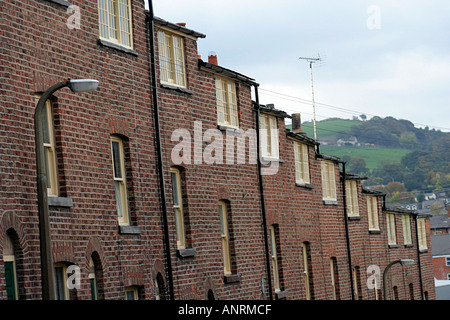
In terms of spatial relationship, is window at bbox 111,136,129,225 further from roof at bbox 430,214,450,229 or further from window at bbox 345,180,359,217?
roof at bbox 430,214,450,229

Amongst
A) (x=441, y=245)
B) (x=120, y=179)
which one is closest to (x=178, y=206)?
(x=120, y=179)

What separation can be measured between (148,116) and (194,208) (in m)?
3.44

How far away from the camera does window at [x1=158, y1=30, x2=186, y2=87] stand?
24547 millimetres

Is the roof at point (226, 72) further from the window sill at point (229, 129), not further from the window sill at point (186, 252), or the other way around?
the window sill at point (186, 252)

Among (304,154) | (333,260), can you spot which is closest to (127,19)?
(304,154)

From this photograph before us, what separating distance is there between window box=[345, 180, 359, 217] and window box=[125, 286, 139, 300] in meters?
19.2

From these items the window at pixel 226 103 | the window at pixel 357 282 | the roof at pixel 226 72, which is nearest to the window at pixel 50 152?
the roof at pixel 226 72

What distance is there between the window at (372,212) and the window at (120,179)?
76.7 feet

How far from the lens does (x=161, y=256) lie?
23.1 m

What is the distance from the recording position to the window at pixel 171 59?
24.5 metres

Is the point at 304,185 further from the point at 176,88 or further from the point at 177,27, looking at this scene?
the point at 177,27

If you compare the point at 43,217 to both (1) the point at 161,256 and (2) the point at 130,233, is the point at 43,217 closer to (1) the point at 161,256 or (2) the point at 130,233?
(2) the point at 130,233

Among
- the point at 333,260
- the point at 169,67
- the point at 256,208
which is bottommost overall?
the point at 333,260

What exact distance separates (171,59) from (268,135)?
7484mm
